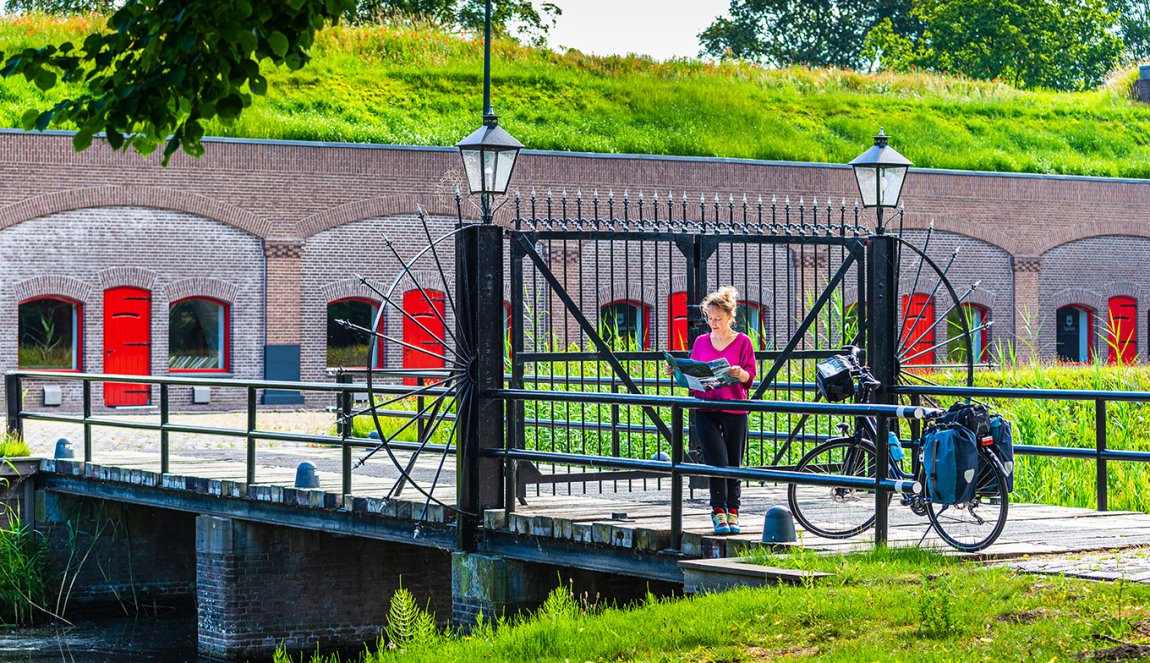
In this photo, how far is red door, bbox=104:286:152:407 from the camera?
89.2 feet

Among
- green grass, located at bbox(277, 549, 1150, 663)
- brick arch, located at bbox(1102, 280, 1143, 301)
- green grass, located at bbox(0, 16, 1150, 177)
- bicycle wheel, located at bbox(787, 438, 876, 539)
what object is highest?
green grass, located at bbox(0, 16, 1150, 177)

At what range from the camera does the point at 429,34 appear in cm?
3631

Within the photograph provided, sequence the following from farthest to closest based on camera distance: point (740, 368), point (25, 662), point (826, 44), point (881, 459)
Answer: point (826, 44) → point (25, 662) → point (740, 368) → point (881, 459)

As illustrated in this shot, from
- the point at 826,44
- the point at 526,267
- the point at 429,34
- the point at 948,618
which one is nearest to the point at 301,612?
the point at 948,618

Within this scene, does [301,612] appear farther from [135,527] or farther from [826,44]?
[826,44]

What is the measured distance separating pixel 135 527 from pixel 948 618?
36.7 ft

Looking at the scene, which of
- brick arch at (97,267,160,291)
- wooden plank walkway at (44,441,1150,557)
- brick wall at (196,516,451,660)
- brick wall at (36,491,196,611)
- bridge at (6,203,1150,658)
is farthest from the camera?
brick arch at (97,267,160,291)

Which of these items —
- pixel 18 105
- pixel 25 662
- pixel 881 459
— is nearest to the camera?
pixel 881 459

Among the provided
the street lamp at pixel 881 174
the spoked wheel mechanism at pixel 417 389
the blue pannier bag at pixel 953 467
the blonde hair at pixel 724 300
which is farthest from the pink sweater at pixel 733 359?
the street lamp at pixel 881 174

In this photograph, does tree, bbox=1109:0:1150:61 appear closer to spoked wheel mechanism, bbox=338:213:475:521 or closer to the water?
spoked wheel mechanism, bbox=338:213:475:521

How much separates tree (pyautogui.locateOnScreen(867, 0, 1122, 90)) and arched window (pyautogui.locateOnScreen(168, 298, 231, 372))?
1397 inches

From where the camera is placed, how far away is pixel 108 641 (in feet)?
46.4

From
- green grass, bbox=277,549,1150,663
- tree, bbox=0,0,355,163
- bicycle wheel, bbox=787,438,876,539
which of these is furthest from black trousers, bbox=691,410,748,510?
tree, bbox=0,0,355,163

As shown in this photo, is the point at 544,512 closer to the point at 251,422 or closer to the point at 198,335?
the point at 251,422
